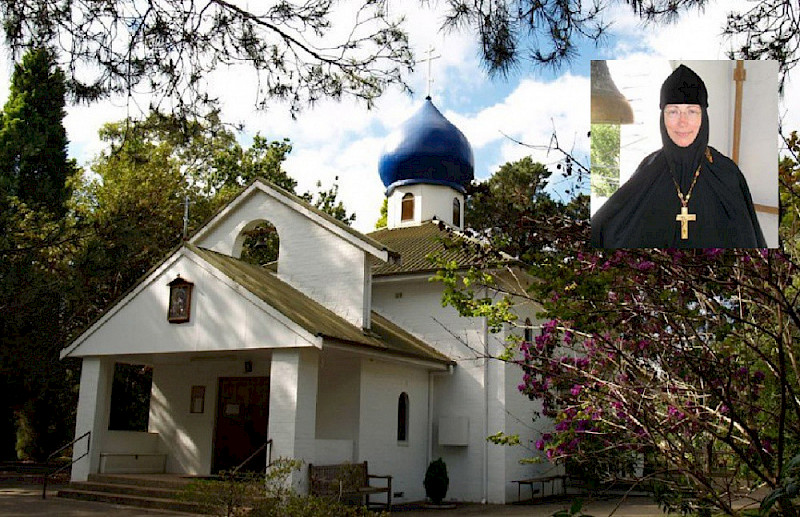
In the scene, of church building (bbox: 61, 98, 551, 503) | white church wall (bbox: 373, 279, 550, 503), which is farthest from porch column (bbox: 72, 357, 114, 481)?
white church wall (bbox: 373, 279, 550, 503)

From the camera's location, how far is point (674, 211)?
4.94m

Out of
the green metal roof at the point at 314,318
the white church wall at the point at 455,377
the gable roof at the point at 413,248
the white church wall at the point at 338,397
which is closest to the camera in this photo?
the green metal roof at the point at 314,318

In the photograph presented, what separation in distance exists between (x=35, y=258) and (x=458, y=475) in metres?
12.8

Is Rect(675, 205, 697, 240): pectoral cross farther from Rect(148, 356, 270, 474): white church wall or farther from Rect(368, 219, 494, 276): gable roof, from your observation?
Rect(148, 356, 270, 474): white church wall

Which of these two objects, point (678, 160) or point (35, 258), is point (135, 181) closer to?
point (35, 258)

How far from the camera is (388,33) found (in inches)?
282

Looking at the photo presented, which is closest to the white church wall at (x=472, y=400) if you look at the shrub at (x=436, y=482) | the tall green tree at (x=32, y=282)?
the shrub at (x=436, y=482)

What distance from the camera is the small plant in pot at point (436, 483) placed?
59.1 ft

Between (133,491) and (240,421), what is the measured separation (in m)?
3.49

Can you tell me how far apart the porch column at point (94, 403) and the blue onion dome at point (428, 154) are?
419 inches

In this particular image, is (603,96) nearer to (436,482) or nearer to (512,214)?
(512,214)

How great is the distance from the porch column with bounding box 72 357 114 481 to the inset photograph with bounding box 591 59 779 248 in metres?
Answer: 14.6

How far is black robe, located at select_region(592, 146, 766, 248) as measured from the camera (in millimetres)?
4809

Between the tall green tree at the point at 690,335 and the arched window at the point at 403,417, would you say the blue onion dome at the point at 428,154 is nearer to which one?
the arched window at the point at 403,417
